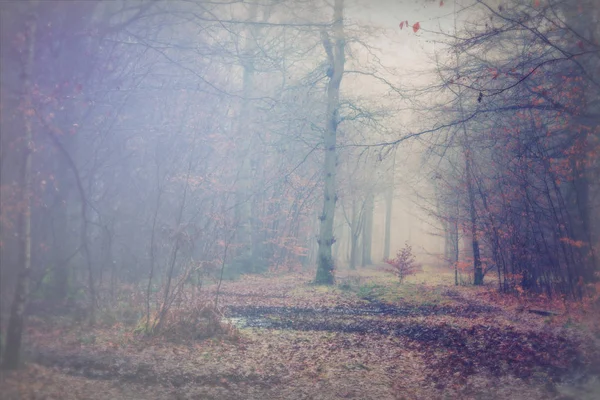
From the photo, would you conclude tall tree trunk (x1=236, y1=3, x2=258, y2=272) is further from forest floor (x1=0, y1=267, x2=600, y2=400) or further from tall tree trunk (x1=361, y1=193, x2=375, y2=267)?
tall tree trunk (x1=361, y1=193, x2=375, y2=267)

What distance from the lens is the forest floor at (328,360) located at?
5.00m

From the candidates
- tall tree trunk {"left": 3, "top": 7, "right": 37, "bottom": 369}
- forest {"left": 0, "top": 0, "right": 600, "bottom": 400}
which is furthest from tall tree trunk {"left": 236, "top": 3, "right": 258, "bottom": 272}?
tall tree trunk {"left": 3, "top": 7, "right": 37, "bottom": 369}

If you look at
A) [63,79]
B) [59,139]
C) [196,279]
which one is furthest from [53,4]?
[196,279]

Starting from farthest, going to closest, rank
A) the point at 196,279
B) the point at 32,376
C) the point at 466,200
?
the point at 466,200 → the point at 196,279 → the point at 32,376

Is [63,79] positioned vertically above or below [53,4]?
below

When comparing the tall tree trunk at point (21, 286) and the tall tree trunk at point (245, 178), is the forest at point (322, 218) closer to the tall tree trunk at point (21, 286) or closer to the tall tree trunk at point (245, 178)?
the tall tree trunk at point (21, 286)

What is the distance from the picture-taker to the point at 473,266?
602 inches

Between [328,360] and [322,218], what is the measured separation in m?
8.19

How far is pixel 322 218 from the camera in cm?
1408

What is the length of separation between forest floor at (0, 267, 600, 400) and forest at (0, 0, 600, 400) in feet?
0.11

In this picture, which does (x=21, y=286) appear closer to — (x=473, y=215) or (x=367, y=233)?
(x=473, y=215)

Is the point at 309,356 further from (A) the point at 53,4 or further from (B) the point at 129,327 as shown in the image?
(A) the point at 53,4

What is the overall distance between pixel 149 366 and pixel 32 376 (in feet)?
4.16

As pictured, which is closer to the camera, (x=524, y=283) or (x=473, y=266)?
(x=524, y=283)
